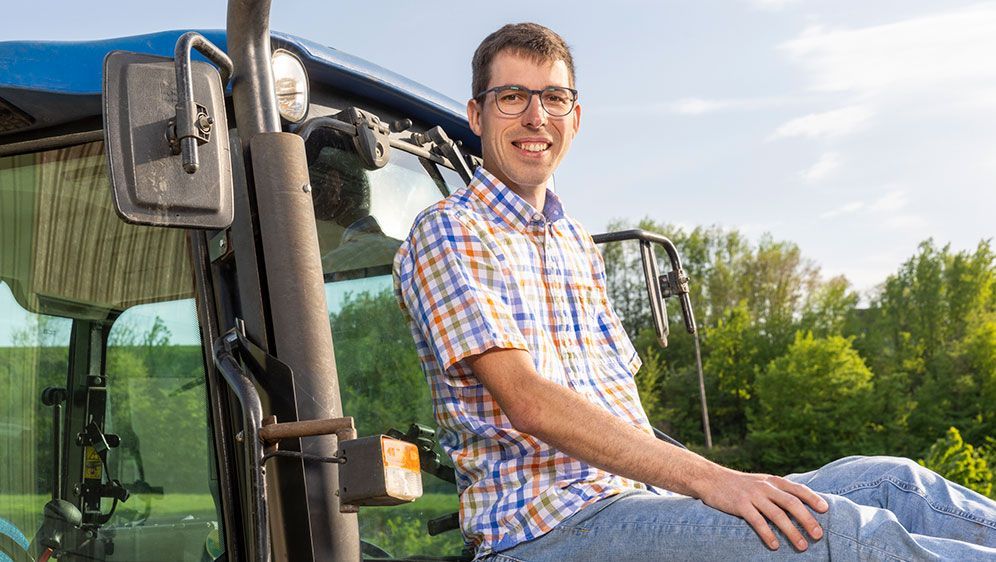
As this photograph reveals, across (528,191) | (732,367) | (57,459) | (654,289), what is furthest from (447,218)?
(732,367)

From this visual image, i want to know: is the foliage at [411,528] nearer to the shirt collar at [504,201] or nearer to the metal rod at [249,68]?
the shirt collar at [504,201]

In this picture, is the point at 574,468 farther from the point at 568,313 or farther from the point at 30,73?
the point at 30,73

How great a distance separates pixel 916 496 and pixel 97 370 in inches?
72.2

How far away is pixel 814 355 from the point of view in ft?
193

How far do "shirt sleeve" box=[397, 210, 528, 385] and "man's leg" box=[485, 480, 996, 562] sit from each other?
1.26ft

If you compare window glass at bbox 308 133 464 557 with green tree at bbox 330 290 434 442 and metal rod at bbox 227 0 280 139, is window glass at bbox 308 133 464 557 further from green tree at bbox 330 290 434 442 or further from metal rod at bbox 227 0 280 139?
metal rod at bbox 227 0 280 139

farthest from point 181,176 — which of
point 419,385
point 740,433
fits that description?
point 740,433

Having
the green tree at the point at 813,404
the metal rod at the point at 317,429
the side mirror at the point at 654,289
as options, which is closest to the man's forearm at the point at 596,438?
the metal rod at the point at 317,429

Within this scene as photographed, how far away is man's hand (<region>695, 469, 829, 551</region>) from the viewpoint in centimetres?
214

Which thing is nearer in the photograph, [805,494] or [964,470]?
[805,494]

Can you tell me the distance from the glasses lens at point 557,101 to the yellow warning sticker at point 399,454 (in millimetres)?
879

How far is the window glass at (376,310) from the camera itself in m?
2.97

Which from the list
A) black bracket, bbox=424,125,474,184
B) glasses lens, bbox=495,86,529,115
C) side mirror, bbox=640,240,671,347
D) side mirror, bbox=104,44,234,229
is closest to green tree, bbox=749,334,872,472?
side mirror, bbox=640,240,671,347

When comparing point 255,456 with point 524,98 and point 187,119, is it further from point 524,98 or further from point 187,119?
point 524,98
